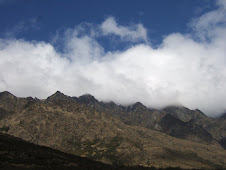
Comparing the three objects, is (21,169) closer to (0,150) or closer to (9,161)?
(9,161)

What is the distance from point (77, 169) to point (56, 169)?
492cm

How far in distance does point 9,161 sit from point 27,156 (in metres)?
12.1

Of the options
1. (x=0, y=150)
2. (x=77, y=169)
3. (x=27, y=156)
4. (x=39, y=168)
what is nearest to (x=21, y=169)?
(x=39, y=168)

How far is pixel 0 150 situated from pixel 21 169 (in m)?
23.9

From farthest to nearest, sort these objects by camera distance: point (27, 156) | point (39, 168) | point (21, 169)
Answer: point (27, 156) < point (39, 168) < point (21, 169)

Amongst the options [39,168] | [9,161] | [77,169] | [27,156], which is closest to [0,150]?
[27,156]

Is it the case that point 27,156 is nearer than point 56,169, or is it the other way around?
point 56,169

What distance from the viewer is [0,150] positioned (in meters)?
76.1

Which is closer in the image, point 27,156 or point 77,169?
point 77,169

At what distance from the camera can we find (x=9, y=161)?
203ft

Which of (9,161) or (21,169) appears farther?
(9,161)

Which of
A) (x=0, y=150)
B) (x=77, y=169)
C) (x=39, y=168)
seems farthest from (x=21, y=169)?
(x=0, y=150)

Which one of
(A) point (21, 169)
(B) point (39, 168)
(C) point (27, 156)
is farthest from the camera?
(C) point (27, 156)

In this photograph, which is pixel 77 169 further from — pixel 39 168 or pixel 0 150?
pixel 0 150
